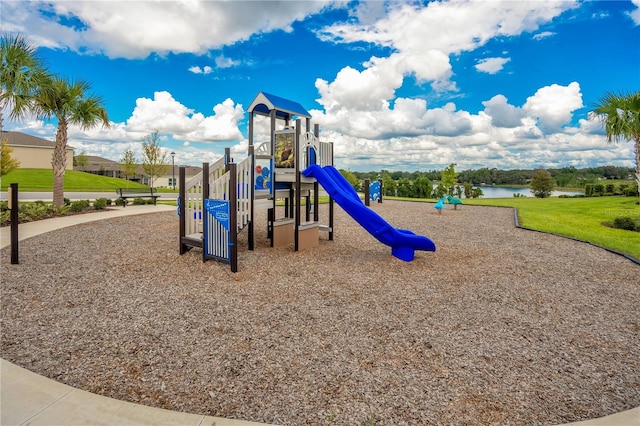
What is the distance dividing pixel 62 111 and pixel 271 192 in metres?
12.9

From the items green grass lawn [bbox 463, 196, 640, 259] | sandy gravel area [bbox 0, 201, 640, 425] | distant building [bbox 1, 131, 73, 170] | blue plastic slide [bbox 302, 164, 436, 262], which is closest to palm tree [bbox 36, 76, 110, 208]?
sandy gravel area [bbox 0, 201, 640, 425]

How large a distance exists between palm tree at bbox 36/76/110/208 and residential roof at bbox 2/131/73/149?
127 ft

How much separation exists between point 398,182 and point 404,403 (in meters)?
39.3

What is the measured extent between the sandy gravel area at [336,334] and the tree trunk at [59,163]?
349 inches

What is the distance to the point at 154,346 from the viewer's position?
3846 mm

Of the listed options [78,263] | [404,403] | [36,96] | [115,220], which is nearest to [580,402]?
[404,403]

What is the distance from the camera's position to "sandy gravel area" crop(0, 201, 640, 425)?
2.99 metres

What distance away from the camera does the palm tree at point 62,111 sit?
15.2 m

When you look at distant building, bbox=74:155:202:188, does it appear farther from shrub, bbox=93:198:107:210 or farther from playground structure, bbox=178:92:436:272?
playground structure, bbox=178:92:436:272

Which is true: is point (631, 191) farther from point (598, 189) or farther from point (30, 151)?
point (30, 151)

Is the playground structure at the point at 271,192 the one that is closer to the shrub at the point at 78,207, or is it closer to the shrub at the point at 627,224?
the shrub at the point at 78,207

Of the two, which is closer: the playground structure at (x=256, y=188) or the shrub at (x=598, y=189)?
the playground structure at (x=256, y=188)

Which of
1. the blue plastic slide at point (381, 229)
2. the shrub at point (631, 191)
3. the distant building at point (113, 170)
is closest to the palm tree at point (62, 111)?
the blue plastic slide at point (381, 229)

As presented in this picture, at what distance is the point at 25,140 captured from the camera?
1836 inches
